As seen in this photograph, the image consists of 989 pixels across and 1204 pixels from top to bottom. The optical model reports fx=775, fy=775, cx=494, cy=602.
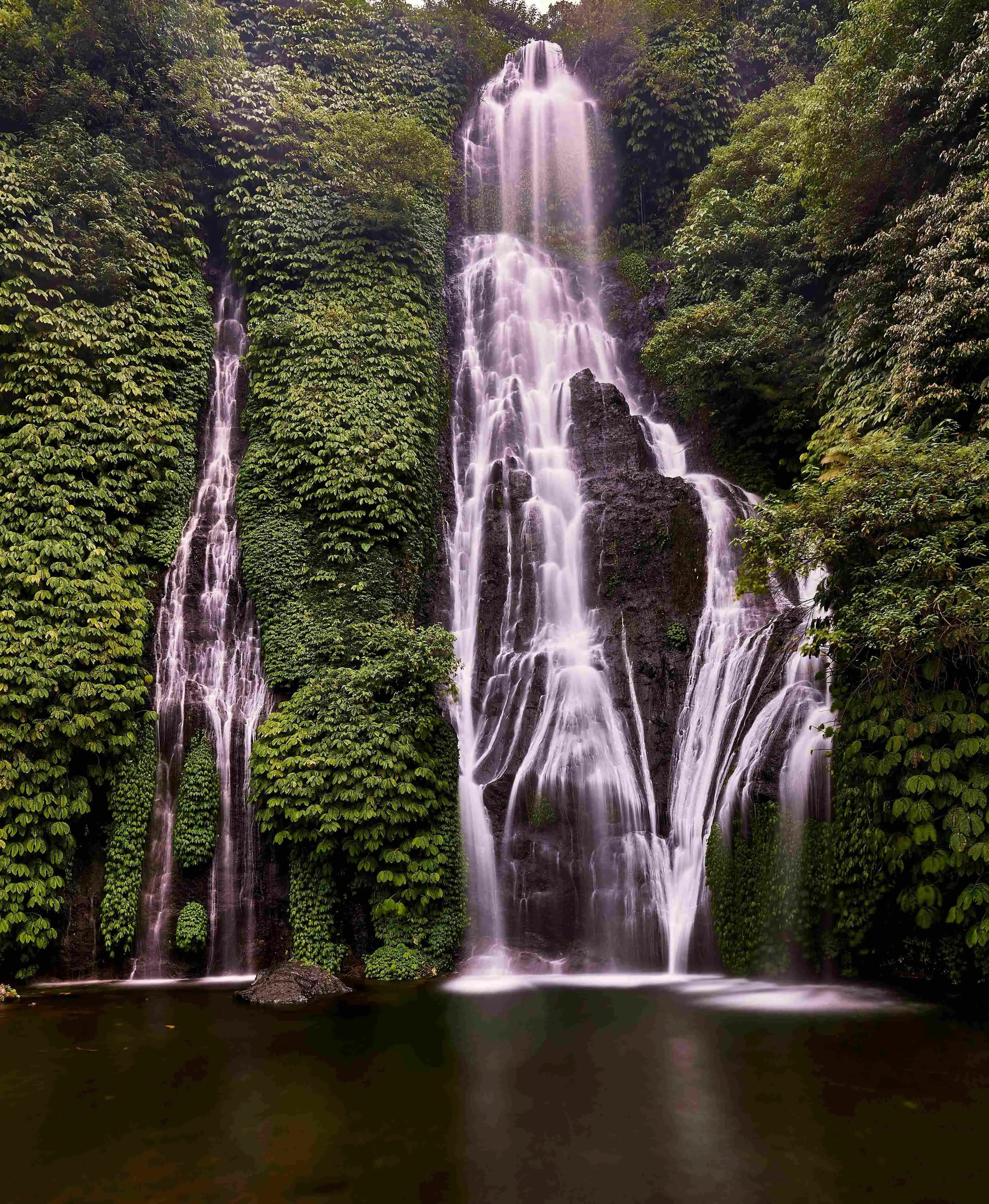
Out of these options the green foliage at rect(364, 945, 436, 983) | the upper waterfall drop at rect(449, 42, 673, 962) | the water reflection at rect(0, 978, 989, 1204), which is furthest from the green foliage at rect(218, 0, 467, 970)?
the water reflection at rect(0, 978, 989, 1204)

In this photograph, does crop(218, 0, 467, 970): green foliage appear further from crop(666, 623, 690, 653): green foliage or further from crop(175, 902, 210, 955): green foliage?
crop(666, 623, 690, 653): green foliage

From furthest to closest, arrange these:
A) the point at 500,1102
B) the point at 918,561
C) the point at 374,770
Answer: the point at 374,770 → the point at 918,561 → the point at 500,1102

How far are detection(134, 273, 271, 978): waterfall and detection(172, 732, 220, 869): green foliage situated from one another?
0.25 feet

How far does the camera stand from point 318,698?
1204 cm

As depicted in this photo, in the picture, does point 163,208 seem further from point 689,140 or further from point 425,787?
point 689,140

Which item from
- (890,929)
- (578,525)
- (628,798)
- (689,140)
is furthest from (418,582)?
(689,140)

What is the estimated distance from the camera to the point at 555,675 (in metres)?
13.0

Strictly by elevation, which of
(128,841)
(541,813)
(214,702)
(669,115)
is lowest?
(128,841)

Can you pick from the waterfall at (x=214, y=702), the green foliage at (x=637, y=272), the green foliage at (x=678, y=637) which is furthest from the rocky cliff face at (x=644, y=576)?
the green foliage at (x=637, y=272)

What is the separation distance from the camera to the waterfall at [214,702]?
438 inches

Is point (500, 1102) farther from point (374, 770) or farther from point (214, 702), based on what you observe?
point (214, 702)

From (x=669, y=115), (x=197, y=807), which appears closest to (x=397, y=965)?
(x=197, y=807)

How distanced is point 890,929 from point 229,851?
888cm

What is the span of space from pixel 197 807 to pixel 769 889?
8112 millimetres
